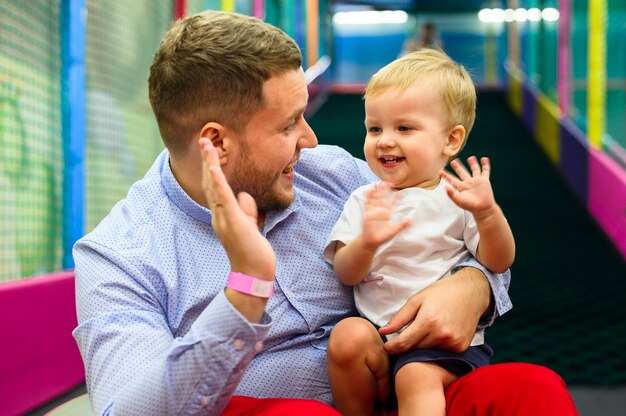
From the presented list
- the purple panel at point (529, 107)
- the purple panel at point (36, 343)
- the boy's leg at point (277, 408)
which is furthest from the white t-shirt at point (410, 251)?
the purple panel at point (529, 107)

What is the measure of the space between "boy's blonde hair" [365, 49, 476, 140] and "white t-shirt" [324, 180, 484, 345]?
0.21 meters

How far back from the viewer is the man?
4.52 feet

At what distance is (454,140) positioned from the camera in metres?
1.77

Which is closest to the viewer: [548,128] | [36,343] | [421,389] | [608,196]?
[421,389]

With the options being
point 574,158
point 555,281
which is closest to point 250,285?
point 555,281

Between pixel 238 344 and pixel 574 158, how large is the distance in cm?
403

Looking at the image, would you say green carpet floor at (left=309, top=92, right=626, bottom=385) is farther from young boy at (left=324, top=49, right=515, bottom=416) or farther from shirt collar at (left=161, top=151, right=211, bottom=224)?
shirt collar at (left=161, top=151, right=211, bottom=224)

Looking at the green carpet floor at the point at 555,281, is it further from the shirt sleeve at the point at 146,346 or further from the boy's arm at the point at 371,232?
the shirt sleeve at the point at 146,346

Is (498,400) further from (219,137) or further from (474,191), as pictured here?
(219,137)

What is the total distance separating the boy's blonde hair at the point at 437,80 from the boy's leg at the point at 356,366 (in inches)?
19.5

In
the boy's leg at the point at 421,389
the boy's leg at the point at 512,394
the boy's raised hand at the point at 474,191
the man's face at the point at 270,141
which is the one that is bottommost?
the boy's leg at the point at 421,389

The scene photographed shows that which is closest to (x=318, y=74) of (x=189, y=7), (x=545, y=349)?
(x=189, y=7)

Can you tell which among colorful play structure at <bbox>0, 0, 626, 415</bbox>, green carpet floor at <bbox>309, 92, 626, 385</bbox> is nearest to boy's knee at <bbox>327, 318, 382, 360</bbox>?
colorful play structure at <bbox>0, 0, 626, 415</bbox>

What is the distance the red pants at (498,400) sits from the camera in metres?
1.32
